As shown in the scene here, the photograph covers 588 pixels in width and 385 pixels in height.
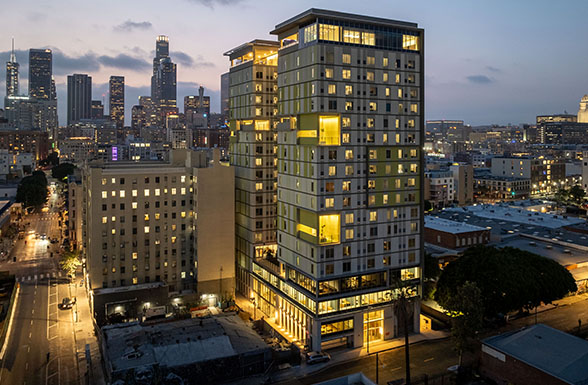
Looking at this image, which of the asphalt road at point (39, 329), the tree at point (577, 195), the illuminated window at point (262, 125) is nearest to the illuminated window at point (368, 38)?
the illuminated window at point (262, 125)

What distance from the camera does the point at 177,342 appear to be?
6119 centimetres

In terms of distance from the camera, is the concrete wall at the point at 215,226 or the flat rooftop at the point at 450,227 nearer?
the concrete wall at the point at 215,226

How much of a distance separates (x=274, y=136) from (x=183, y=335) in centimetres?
4147

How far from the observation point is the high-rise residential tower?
8831cm

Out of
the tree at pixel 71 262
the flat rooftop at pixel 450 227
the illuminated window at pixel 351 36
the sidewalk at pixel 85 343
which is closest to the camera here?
the sidewalk at pixel 85 343

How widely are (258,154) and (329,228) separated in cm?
2665

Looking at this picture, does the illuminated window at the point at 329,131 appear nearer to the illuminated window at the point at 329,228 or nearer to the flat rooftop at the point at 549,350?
the illuminated window at the point at 329,228

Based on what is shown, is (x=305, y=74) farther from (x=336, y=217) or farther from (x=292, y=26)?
(x=336, y=217)

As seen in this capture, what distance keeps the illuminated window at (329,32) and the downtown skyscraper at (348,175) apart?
0.47ft

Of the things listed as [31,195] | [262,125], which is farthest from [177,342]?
[31,195]

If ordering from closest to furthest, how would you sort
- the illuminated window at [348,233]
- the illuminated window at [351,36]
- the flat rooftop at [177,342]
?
1. the flat rooftop at [177,342]
2. the illuminated window at [351,36]
3. the illuminated window at [348,233]

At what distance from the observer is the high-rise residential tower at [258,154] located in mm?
88312

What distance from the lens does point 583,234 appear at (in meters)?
112

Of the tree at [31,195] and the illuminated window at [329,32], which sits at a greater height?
the illuminated window at [329,32]
